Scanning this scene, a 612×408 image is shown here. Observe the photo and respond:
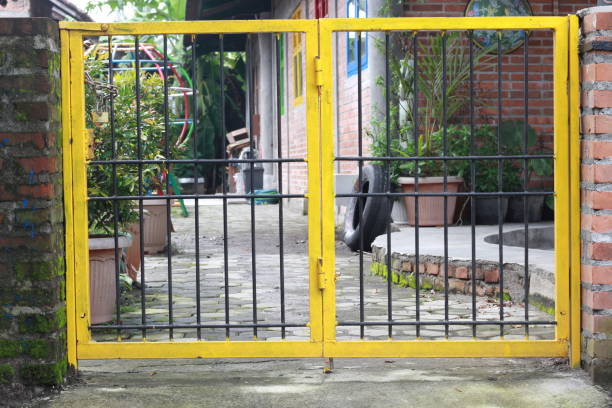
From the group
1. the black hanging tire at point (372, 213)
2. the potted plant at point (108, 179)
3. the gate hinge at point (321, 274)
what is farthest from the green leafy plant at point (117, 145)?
the black hanging tire at point (372, 213)

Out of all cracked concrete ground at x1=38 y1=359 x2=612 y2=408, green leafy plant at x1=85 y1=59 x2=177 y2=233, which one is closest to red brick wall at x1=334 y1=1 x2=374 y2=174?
green leafy plant at x1=85 y1=59 x2=177 y2=233

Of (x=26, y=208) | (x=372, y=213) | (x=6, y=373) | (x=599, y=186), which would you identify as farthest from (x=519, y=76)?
(x=6, y=373)

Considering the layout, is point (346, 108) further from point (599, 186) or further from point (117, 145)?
point (599, 186)

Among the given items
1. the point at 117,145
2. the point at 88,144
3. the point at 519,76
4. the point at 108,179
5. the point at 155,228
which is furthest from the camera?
the point at 519,76

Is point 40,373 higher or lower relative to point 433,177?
lower

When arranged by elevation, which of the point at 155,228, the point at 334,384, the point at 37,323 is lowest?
the point at 334,384

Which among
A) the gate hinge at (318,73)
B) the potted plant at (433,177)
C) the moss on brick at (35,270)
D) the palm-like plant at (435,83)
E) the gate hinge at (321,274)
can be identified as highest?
the palm-like plant at (435,83)

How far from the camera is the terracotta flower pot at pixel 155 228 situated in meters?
8.28

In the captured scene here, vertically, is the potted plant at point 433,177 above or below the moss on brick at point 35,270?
above

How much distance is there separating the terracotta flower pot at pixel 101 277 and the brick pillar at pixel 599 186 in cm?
270

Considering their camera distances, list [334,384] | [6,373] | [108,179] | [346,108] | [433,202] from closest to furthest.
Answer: [6,373], [334,384], [108,179], [433,202], [346,108]

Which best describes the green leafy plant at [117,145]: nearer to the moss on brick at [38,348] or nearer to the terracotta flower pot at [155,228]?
the moss on brick at [38,348]

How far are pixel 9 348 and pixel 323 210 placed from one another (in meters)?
1.48

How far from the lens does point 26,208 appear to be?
3.62 metres
